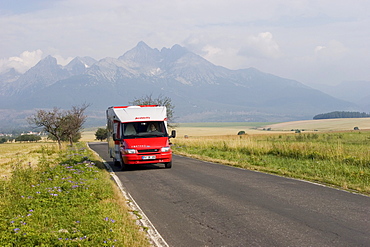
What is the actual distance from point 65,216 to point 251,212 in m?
3.69

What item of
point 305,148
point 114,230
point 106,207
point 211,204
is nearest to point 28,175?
point 106,207

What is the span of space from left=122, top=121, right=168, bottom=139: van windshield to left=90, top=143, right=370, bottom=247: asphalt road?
13.2ft

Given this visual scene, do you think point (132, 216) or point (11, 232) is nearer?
point (11, 232)

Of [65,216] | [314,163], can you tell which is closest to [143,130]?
[314,163]

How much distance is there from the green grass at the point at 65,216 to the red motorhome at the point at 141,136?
5.16 meters

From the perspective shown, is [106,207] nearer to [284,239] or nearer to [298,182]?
[284,239]

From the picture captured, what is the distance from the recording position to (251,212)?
8773 millimetres

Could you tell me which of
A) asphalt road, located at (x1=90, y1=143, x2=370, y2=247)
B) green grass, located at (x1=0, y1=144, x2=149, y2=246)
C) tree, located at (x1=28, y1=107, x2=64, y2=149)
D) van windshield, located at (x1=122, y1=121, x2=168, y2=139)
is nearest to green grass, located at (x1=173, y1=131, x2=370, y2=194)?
asphalt road, located at (x1=90, y1=143, x2=370, y2=247)

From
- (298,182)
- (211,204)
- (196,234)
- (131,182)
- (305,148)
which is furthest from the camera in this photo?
(305,148)

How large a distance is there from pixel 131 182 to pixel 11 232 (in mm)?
7395

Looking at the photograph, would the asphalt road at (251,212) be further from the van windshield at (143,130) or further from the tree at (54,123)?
the tree at (54,123)

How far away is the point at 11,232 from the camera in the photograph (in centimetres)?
680

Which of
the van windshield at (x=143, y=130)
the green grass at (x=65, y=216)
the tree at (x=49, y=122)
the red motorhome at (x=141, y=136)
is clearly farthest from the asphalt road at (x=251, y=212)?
the tree at (x=49, y=122)

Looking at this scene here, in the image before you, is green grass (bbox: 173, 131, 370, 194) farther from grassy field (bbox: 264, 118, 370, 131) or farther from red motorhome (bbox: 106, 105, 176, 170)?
grassy field (bbox: 264, 118, 370, 131)
